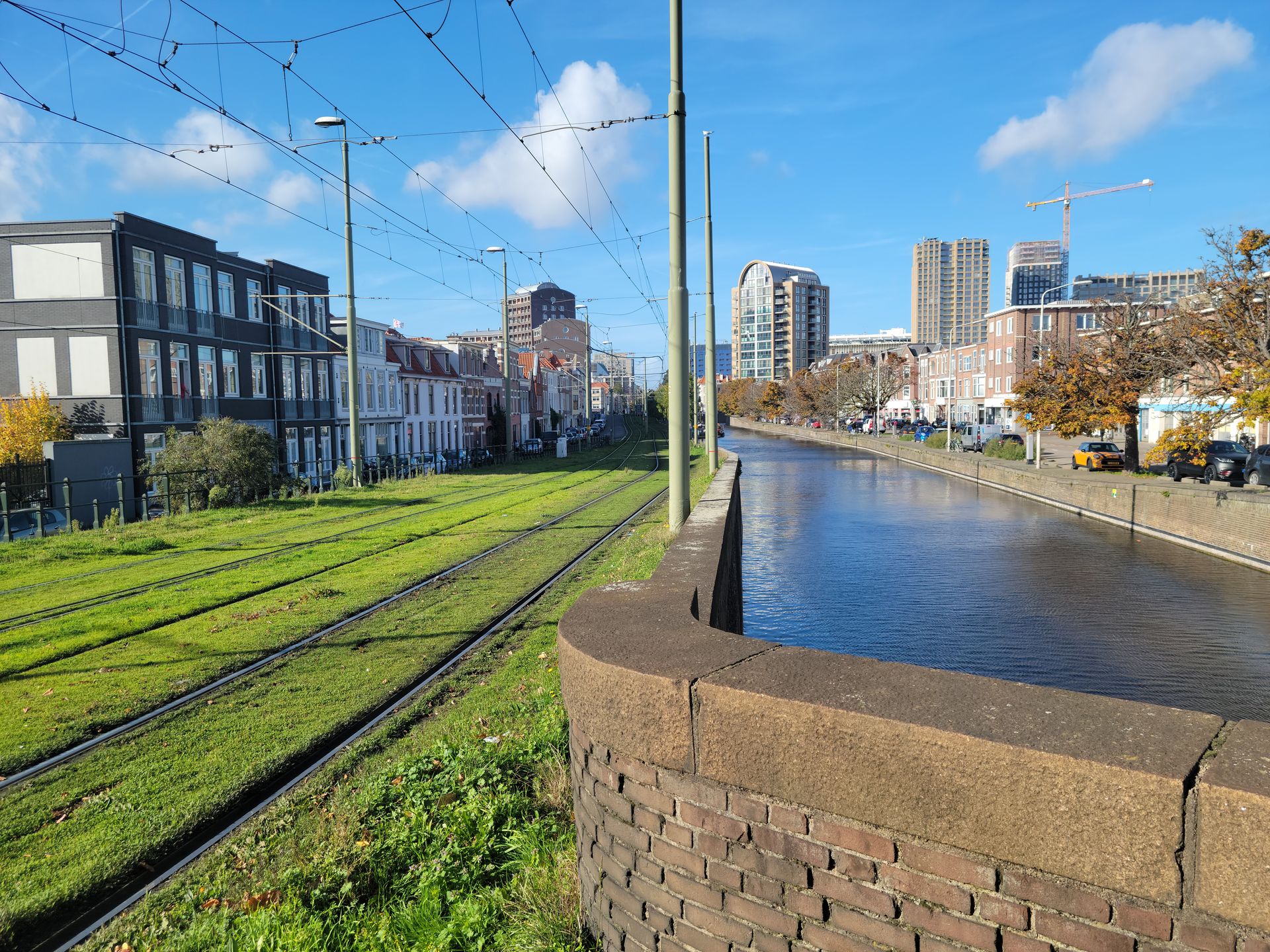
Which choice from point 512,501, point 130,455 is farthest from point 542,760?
point 130,455

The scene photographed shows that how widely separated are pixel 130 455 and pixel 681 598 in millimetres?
27324

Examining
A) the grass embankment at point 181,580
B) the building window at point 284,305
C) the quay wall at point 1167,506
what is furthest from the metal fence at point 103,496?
the quay wall at point 1167,506

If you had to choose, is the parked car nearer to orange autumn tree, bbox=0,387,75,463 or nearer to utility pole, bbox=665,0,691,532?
orange autumn tree, bbox=0,387,75,463

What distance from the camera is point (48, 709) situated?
7309mm

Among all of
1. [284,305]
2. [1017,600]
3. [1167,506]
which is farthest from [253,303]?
[1017,600]

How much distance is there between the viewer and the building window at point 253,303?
3947cm

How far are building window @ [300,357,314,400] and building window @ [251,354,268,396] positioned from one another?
358cm

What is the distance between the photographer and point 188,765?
6219 millimetres

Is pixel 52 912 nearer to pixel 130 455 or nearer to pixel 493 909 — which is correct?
pixel 493 909

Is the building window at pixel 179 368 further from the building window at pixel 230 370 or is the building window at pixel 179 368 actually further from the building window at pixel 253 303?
the building window at pixel 253 303

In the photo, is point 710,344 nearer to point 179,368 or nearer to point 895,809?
point 179,368

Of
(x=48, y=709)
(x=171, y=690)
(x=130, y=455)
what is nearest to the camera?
(x=48, y=709)

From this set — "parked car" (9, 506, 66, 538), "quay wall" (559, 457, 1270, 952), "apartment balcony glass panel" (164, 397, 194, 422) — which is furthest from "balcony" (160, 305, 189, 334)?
"quay wall" (559, 457, 1270, 952)

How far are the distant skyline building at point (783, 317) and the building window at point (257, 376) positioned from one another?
150603 millimetres
